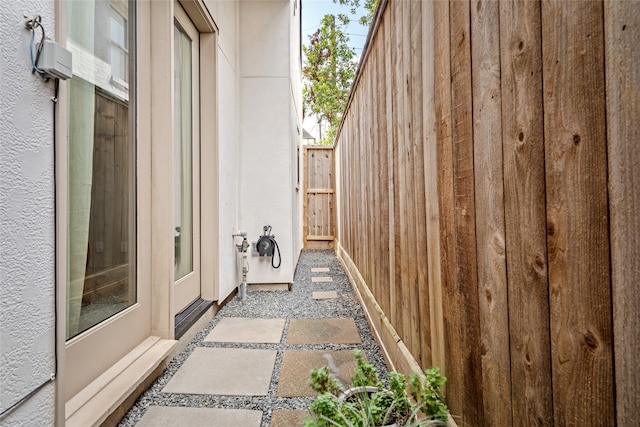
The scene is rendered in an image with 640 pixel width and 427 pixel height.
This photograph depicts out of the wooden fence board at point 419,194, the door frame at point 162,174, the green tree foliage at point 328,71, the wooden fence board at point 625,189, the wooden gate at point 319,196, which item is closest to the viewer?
the wooden fence board at point 625,189

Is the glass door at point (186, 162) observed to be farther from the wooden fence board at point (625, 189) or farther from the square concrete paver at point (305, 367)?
the wooden fence board at point (625, 189)

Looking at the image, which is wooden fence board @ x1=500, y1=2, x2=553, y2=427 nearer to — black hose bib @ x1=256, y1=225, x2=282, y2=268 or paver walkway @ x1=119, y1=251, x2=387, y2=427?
paver walkway @ x1=119, y1=251, x2=387, y2=427

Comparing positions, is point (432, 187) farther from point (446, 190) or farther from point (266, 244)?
point (266, 244)

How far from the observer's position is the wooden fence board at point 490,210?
2.43ft

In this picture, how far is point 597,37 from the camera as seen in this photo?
0.49 metres

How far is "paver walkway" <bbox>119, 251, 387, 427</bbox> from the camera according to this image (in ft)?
4.42

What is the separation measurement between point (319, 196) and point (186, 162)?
4489 millimetres

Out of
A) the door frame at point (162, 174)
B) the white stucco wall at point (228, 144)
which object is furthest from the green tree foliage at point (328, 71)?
the door frame at point (162, 174)

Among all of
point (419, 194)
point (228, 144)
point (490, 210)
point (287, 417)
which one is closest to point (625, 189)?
point (490, 210)

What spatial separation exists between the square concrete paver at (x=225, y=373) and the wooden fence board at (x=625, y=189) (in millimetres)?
1370

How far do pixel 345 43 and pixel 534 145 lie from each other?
834 centimetres

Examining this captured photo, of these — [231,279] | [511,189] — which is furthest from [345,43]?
[511,189]

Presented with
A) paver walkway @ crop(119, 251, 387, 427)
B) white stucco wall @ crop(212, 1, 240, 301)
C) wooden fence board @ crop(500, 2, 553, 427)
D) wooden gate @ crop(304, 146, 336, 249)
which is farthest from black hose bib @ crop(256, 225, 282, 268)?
wooden gate @ crop(304, 146, 336, 249)

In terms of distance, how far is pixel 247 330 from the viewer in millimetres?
2275
